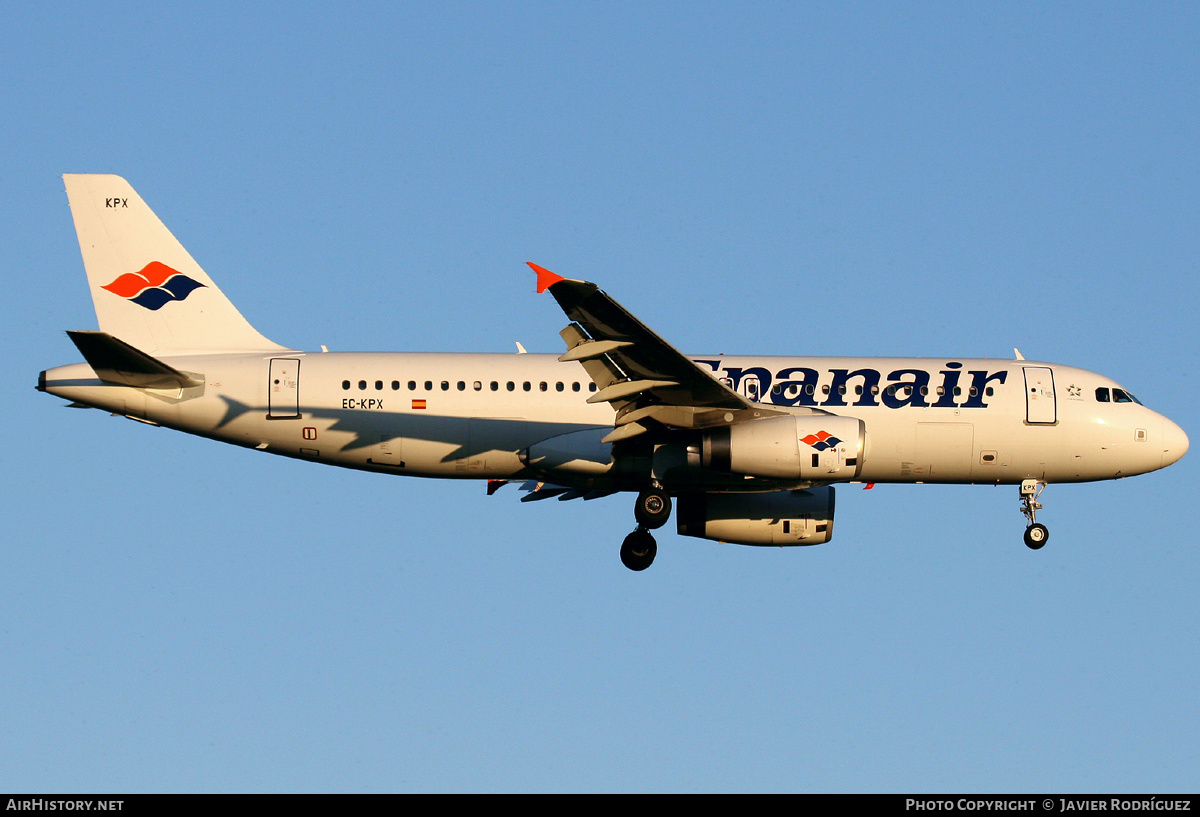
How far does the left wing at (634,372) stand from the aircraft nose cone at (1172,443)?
30.0 feet

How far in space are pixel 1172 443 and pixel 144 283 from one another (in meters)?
23.4

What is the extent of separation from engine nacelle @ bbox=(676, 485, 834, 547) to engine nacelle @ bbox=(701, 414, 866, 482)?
4.21 m

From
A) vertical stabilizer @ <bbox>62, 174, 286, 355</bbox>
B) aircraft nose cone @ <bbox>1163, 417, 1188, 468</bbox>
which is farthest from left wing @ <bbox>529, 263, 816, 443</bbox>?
aircraft nose cone @ <bbox>1163, 417, 1188, 468</bbox>

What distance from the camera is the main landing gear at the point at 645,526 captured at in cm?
2873

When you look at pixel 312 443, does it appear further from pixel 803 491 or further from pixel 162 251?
pixel 803 491

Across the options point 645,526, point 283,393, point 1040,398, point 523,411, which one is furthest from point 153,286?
point 1040,398

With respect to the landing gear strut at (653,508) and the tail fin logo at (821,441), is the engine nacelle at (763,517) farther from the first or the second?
the tail fin logo at (821,441)

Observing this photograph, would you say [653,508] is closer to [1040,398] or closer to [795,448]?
[795,448]

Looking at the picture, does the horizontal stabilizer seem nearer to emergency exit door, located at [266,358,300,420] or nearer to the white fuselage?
the white fuselage

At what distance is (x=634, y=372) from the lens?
26391 mm

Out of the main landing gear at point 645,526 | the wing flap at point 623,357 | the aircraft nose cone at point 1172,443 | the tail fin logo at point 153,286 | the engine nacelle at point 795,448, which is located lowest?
the main landing gear at point 645,526

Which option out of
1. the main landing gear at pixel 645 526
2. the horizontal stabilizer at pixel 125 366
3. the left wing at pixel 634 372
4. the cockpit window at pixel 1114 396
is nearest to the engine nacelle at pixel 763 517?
the main landing gear at pixel 645 526

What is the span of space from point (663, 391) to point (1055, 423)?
367 inches

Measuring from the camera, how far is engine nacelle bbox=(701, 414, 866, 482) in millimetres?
26375
